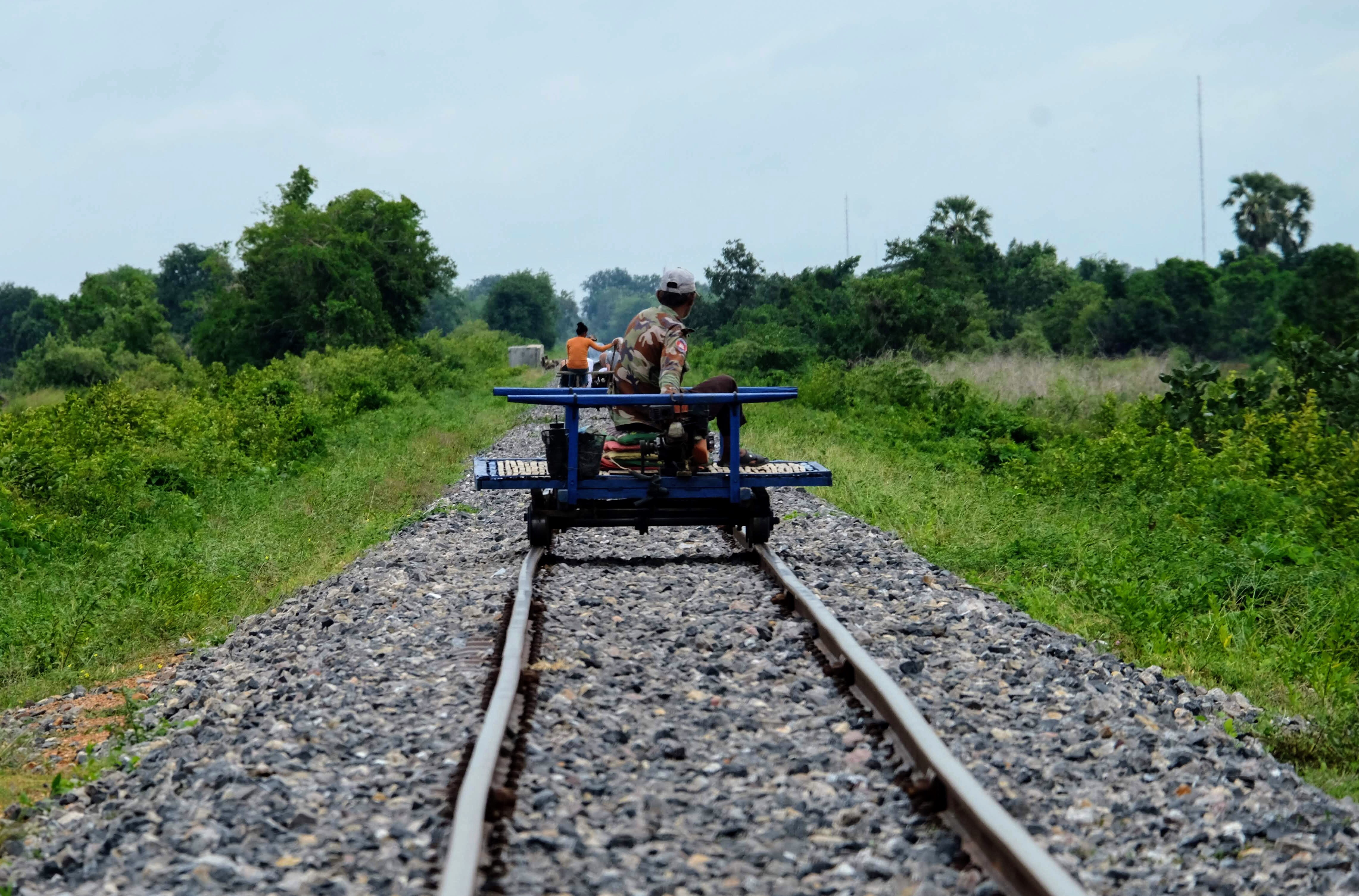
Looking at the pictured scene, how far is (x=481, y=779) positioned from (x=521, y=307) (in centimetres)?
12545

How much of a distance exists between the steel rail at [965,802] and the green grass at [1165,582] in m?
1.69

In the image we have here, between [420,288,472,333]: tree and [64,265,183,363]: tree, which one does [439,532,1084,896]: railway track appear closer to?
[64,265,183,363]: tree

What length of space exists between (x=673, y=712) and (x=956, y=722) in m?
1.20

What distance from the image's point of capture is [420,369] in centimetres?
4231

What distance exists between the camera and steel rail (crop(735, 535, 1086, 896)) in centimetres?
344

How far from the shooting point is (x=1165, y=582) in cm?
847

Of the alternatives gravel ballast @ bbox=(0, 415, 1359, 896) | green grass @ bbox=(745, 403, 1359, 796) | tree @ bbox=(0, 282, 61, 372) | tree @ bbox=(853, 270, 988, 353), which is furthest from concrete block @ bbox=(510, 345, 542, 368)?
tree @ bbox=(0, 282, 61, 372)

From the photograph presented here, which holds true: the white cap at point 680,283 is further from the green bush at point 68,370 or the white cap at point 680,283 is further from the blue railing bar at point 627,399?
the green bush at point 68,370

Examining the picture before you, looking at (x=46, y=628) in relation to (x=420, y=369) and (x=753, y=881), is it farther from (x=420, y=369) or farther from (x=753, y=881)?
(x=420, y=369)

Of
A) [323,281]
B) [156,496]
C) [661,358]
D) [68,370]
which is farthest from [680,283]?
[68,370]

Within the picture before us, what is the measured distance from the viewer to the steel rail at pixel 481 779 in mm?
3479

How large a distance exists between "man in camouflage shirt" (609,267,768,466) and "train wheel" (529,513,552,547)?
1.03 metres

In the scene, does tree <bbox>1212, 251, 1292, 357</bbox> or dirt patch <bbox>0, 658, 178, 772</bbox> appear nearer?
dirt patch <bbox>0, 658, 178, 772</bbox>

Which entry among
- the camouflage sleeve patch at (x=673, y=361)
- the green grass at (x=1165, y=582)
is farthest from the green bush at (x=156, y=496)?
the green grass at (x=1165, y=582)
